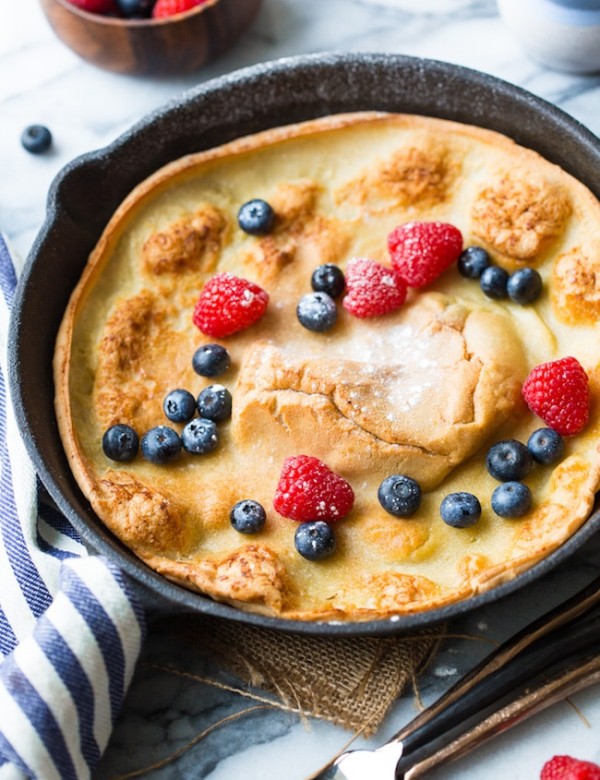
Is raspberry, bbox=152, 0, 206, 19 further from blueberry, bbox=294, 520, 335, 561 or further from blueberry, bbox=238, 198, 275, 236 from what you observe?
blueberry, bbox=294, 520, 335, 561

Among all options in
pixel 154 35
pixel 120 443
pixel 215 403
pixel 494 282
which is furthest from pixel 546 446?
pixel 154 35

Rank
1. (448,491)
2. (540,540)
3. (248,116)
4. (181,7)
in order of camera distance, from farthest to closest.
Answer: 1. (181,7)
2. (248,116)
3. (448,491)
4. (540,540)

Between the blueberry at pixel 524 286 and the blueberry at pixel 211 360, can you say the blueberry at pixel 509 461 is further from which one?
the blueberry at pixel 211 360

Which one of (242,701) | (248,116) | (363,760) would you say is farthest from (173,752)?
(248,116)

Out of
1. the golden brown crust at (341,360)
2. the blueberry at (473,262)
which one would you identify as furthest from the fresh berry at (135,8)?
the blueberry at (473,262)

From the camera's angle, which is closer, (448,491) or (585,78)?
(448,491)

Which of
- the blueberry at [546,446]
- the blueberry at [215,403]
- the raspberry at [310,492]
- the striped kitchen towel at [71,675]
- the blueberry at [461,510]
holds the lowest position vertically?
the striped kitchen towel at [71,675]

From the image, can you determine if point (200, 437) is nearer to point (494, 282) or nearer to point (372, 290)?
point (372, 290)

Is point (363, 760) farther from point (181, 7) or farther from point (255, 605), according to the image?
point (181, 7)
